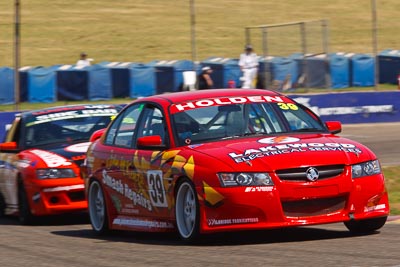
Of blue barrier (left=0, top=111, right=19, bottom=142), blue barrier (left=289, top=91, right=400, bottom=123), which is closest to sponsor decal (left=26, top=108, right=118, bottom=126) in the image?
blue barrier (left=0, top=111, right=19, bottom=142)

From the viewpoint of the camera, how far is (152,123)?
9656 mm

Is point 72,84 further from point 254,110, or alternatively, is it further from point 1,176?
point 254,110

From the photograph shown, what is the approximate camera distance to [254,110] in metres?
9.39

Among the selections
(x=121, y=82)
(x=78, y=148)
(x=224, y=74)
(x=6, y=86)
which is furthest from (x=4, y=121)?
(x=224, y=74)

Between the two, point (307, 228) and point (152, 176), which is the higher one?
point (152, 176)

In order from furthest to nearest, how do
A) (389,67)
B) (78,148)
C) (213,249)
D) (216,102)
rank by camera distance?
1. (389,67)
2. (78,148)
3. (216,102)
4. (213,249)

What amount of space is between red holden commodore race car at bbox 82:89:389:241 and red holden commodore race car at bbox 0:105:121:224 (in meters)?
1.31

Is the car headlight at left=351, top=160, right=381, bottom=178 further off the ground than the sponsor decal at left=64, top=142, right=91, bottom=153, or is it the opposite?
the car headlight at left=351, top=160, right=381, bottom=178

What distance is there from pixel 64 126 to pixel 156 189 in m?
3.96

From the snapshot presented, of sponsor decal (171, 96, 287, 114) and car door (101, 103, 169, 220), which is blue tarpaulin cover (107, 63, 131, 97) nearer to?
car door (101, 103, 169, 220)

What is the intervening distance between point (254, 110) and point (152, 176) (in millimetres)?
1125

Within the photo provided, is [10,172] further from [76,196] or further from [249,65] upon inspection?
[249,65]

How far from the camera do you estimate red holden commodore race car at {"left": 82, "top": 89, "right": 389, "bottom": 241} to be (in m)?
8.14

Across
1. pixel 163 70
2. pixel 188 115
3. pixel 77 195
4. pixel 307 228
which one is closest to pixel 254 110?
pixel 188 115
